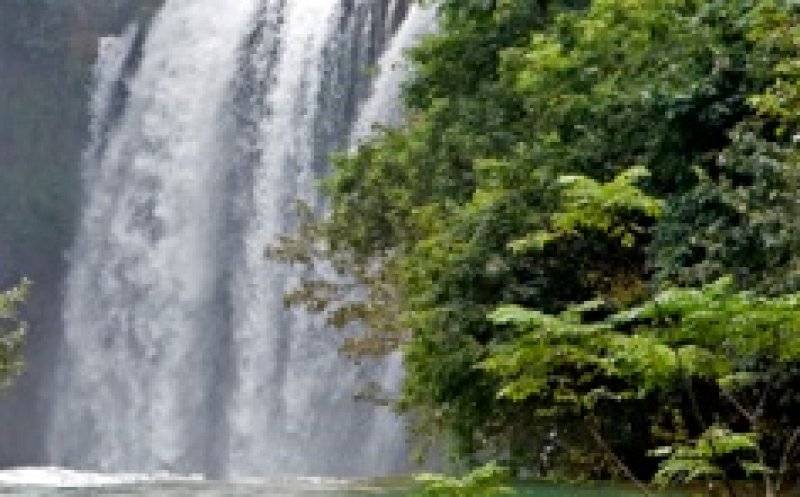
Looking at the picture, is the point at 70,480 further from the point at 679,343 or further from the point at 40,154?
the point at 40,154

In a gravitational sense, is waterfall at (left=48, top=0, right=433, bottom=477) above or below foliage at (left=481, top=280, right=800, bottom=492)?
above

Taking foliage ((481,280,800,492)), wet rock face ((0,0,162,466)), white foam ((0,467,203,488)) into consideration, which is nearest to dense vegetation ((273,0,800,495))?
foliage ((481,280,800,492))

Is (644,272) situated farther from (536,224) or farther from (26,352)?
(26,352)

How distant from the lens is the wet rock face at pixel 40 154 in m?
37.8

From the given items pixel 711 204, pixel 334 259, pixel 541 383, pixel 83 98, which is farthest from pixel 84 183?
pixel 541 383

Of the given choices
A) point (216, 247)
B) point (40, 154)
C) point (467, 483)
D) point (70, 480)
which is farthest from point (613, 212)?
point (40, 154)

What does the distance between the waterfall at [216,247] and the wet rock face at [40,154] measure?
541mm

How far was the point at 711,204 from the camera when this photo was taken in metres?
13.7

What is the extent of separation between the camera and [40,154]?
39156 mm

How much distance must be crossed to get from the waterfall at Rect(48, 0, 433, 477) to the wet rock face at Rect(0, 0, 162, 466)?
54 centimetres

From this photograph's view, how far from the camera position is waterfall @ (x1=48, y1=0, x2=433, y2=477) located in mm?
31547

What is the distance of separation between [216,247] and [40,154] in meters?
6.92

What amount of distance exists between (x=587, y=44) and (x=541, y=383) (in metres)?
10.2

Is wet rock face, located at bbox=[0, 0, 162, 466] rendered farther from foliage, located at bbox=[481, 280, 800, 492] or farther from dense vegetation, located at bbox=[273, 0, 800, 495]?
foliage, located at bbox=[481, 280, 800, 492]
